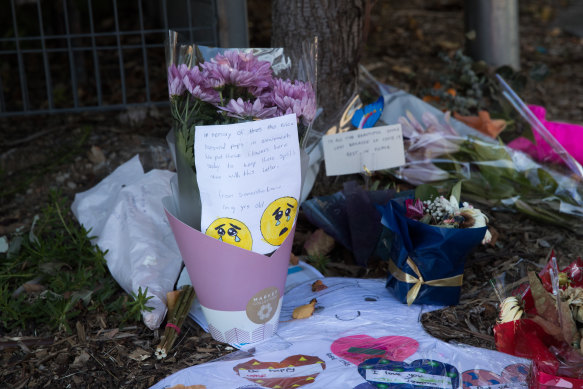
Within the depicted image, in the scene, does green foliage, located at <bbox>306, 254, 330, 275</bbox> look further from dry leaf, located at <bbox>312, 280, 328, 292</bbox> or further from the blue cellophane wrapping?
the blue cellophane wrapping

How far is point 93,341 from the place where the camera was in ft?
6.11

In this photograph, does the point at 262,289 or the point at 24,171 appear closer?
the point at 262,289

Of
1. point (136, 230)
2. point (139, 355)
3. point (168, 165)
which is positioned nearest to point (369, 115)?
point (168, 165)

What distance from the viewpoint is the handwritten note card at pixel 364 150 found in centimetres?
232

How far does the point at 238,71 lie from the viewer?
1.61 m

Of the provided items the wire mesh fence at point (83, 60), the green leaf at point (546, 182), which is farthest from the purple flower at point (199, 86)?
the wire mesh fence at point (83, 60)

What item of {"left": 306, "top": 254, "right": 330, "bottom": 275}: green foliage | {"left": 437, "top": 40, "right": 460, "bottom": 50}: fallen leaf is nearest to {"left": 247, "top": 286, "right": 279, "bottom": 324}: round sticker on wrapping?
{"left": 306, "top": 254, "right": 330, "bottom": 275}: green foliage

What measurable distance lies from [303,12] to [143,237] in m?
1.11

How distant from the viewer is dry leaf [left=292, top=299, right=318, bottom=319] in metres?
1.88

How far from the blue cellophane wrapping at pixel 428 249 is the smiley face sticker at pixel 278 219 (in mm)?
318

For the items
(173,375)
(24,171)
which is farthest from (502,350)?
(24,171)

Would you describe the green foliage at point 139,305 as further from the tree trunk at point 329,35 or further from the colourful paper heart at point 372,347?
the tree trunk at point 329,35

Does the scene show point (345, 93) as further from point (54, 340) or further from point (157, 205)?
point (54, 340)

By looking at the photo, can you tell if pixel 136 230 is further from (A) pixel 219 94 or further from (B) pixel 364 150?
(B) pixel 364 150
